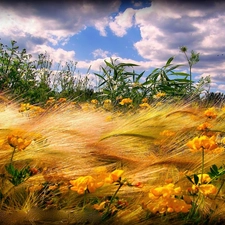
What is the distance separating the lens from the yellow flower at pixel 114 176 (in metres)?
1.06

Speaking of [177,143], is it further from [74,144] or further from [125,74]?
[125,74]

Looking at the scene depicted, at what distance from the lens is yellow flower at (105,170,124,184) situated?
1056mm

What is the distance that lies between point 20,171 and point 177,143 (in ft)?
1.62

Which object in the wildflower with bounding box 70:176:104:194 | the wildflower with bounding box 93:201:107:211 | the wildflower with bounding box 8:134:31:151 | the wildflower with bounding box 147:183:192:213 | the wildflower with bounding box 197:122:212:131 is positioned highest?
the wildflower with bounding box 197:122:212:131

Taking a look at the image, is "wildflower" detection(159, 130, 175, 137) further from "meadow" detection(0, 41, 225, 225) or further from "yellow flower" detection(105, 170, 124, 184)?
"yellow flower" detection(105, 170, 124, 184)

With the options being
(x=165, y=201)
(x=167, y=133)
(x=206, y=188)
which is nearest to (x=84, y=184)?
(x=165, y=201)

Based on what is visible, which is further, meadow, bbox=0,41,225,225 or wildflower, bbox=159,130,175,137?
wildflower, bbox=159,130,175,137


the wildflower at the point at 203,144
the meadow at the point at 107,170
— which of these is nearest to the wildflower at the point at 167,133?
the meadow at the point at 107,170

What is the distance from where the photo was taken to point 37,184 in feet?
→ 3.74

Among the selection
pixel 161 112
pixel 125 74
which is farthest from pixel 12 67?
pixel 161 112

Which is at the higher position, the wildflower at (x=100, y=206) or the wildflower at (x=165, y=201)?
the wildflower at (x=165, y=201)

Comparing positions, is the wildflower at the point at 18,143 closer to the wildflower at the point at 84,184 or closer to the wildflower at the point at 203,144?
the wildflower at the point at 84,184

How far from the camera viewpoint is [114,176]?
1.06 m

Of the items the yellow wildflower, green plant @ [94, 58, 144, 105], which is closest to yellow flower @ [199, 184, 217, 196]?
the yellow wildflower
